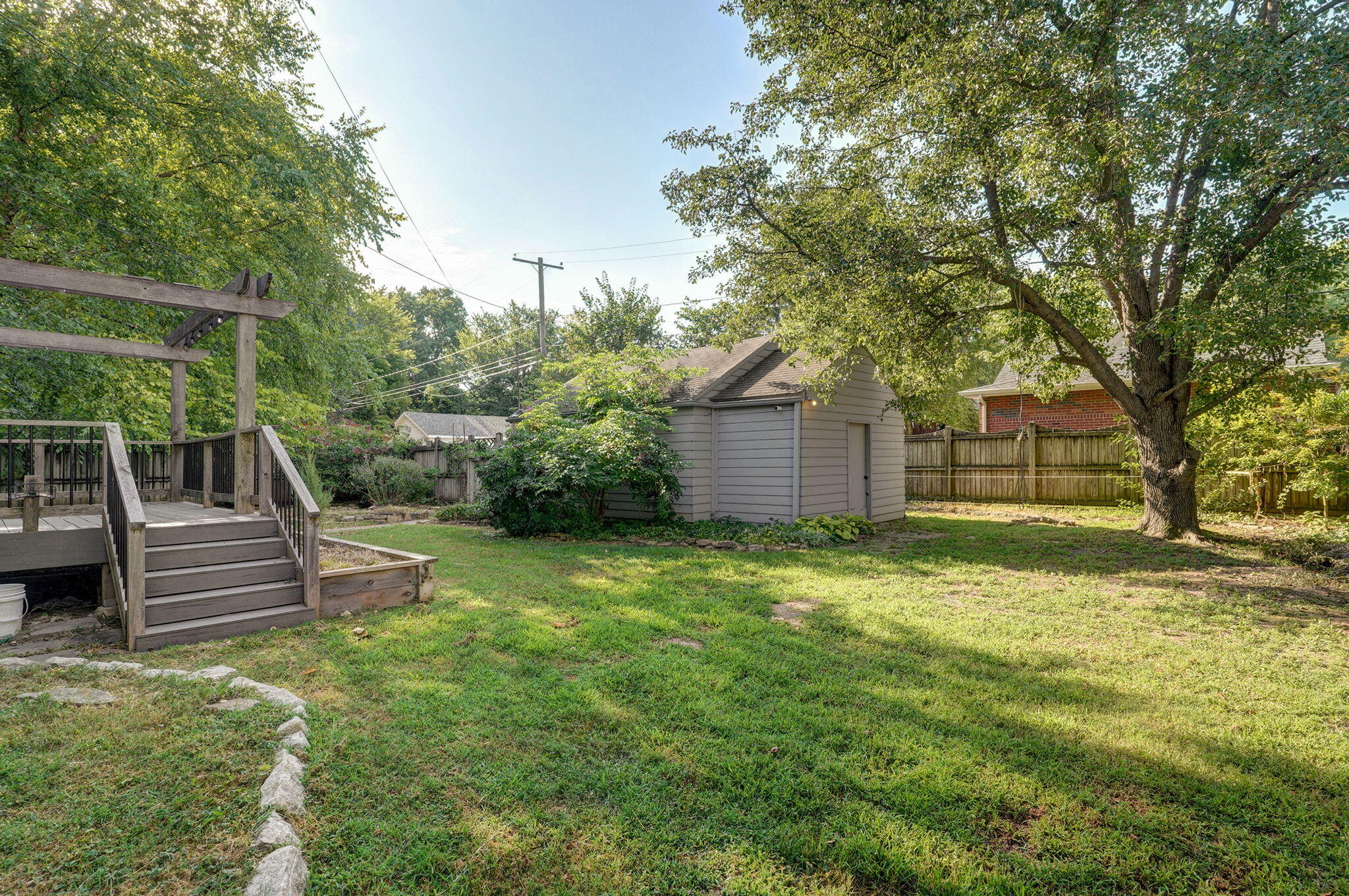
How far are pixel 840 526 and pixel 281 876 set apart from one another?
8.35m

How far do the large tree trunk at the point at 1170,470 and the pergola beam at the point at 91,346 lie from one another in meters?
12.6

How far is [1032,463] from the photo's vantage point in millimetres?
13578

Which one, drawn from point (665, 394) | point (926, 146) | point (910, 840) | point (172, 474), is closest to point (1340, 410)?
point (926, 146)

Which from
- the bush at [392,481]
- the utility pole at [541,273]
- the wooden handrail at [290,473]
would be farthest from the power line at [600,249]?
the wooden handrail at [290,473]

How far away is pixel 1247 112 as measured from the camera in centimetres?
535

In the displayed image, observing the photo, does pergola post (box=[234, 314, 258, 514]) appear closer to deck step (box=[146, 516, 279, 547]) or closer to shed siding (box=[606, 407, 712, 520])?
deck step (box=[146, 516, 279, 547])

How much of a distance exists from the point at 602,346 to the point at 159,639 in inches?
776

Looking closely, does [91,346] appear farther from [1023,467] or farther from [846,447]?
[1023,467]

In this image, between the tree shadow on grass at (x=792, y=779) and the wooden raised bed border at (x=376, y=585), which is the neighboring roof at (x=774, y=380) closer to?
the tree shadow on grass at (x=792, y=779)

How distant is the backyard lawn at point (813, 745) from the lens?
6.51ft

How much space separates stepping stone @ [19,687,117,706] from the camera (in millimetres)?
2939

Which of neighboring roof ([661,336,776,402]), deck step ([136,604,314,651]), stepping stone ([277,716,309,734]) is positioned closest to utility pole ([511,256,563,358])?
neighboring roof ([661,336,776,402])

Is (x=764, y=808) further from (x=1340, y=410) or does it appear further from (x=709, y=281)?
(x=1340, y=410)

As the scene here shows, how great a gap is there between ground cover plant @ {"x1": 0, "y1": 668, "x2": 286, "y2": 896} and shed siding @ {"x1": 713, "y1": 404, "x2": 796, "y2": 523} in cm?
762
